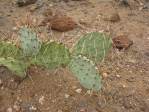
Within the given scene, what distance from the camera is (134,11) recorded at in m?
4.03

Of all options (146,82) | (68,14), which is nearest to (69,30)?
(68,14)

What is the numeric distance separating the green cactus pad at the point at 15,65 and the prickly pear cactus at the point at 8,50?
3.3 inches

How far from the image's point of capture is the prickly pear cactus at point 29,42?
2.74 m

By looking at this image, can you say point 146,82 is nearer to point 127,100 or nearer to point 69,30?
point 127,100

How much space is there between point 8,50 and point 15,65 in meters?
0.15

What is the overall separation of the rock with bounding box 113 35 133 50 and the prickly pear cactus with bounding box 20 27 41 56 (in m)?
0.80

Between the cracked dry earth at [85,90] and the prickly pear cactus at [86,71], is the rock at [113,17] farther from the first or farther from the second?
the prickly pear cactus at [86,71]

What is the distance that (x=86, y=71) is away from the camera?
101 inches

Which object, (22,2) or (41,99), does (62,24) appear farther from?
(41,99)

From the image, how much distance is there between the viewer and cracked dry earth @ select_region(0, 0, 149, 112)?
2.82 meters

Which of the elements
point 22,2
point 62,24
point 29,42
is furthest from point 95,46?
point 22,2

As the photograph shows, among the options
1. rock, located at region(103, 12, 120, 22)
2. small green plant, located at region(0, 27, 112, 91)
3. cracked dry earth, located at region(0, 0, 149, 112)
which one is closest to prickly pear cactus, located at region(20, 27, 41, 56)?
small green plant, located at region(0, 27, 112, 91)

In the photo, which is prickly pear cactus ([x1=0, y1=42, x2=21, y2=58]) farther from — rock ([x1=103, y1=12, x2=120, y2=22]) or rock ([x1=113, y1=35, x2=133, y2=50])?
rock ([x1=103, y1=12, x2=120, y2=22])

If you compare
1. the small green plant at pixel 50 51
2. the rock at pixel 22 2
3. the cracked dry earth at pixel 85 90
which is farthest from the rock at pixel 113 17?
the small green plant at pixel 50 51
